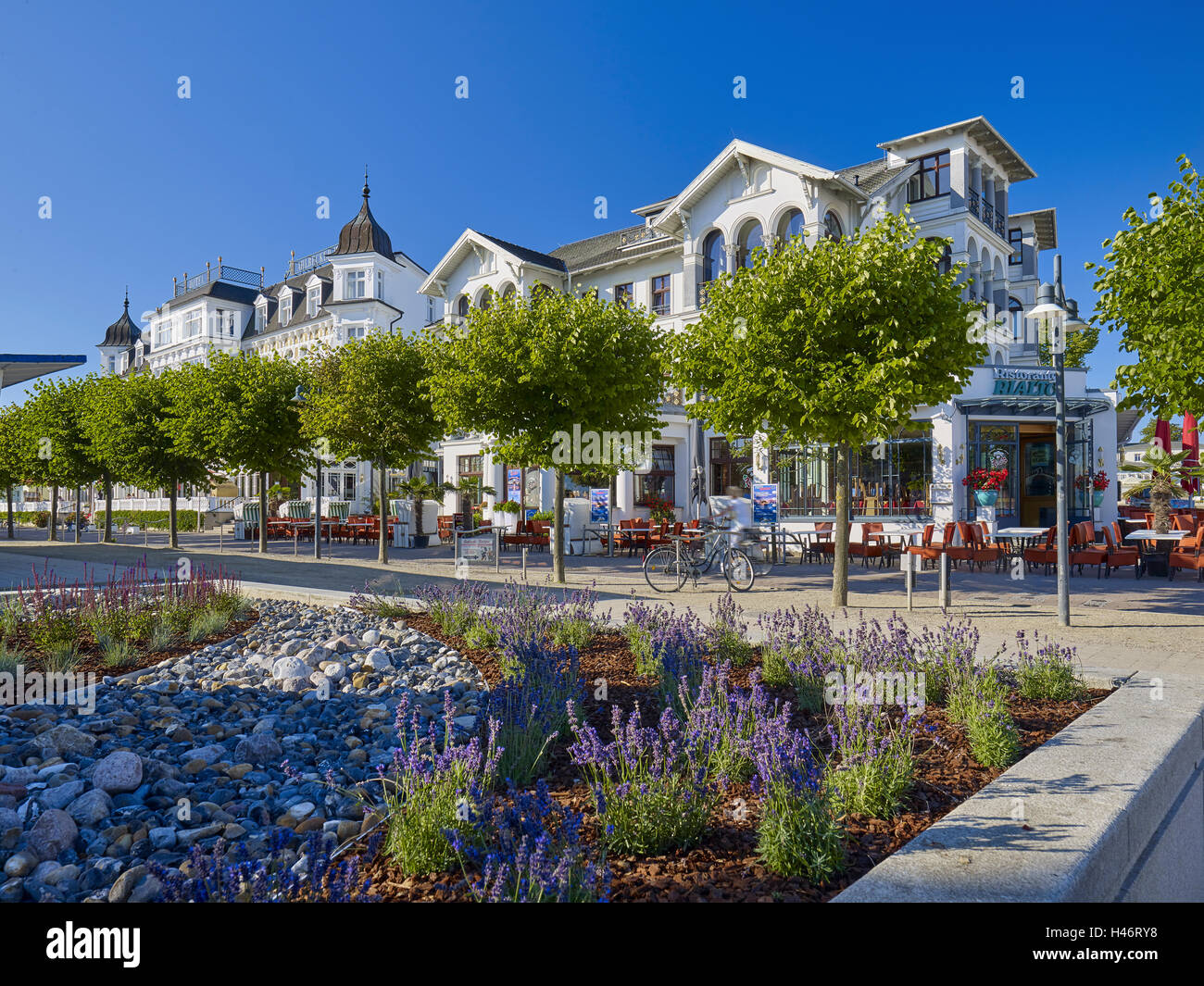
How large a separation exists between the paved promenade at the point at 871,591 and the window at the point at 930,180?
14.7 m

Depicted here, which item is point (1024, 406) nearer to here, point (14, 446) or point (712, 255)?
point (712, 255)

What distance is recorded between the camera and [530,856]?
2314 millimetres

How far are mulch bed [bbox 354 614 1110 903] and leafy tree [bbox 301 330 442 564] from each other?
1424 cm

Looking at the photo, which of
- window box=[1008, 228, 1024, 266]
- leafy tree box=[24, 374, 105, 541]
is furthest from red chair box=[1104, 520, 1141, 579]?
leafy tree box=[24, 374, 105, 541]

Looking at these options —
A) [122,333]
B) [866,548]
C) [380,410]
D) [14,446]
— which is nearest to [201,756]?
[380,410]

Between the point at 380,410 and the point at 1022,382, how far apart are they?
17916 mm

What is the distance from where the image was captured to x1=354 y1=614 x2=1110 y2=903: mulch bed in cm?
266

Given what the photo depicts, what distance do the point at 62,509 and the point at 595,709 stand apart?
63.6 meters

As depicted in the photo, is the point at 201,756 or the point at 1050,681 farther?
the point at 1050,681

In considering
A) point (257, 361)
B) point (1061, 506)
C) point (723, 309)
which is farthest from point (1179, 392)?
point (257, 361)

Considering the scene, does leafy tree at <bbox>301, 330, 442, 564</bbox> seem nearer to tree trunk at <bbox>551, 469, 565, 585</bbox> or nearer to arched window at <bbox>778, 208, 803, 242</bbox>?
tree trunk at <bbox>551, 469, 565, 585</bbox>

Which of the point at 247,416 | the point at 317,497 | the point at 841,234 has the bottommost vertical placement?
the point at 317,497

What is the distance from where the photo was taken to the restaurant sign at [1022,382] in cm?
2267
